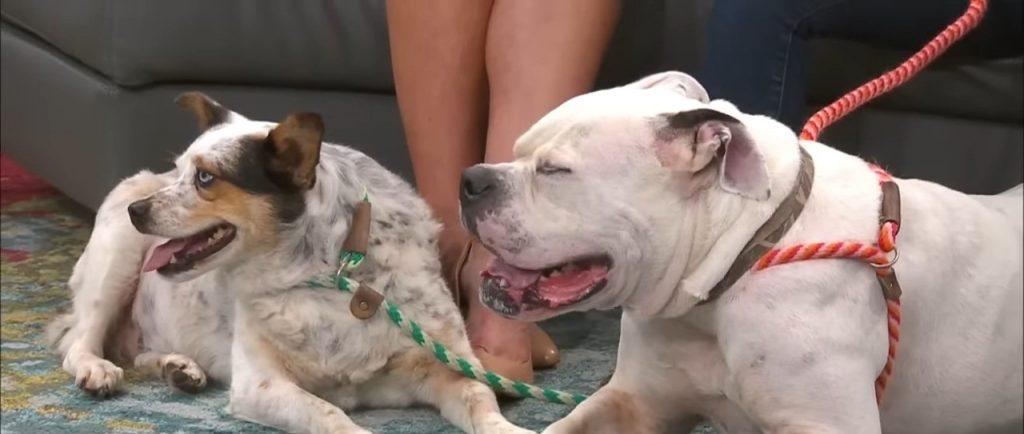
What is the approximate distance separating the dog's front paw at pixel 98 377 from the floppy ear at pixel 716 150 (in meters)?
0.95

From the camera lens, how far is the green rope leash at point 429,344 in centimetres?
158

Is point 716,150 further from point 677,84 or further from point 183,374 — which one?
point 183,374

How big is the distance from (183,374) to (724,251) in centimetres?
Result: 90

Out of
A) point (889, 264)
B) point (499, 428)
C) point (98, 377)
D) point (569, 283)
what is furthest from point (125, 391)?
point (889, 264)

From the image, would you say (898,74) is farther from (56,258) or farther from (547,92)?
(56,258)

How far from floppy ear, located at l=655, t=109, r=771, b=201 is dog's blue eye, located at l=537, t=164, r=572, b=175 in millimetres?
84

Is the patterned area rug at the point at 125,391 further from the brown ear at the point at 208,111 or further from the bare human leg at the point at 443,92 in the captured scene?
the brown ear at the point at 208,111

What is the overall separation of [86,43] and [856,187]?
148cm

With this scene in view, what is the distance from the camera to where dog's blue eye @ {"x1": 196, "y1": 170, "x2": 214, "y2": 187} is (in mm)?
1537

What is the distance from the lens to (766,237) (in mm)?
1105

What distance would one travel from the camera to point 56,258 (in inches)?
92.3

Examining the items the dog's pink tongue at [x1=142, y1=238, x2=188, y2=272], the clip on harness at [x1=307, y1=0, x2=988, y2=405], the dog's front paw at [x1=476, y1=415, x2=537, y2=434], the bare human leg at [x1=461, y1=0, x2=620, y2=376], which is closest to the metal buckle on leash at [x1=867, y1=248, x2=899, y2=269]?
the clip on harness at [x1=307, y1=0, x2=988, y2=405]

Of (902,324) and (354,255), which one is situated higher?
(902,324)

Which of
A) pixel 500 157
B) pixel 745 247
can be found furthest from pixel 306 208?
pixel 745 247
